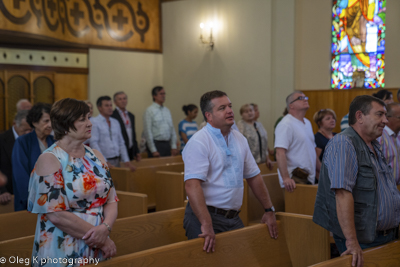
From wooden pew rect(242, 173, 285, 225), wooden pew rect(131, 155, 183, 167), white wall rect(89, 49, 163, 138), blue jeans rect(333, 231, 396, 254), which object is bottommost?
wooden pew rect(242, 173, 285, 225)

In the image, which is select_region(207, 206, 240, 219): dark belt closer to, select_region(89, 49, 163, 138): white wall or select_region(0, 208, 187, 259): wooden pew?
select_region(0, 208, 187, 259): wooden pew

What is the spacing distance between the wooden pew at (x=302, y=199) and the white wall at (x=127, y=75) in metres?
5.24

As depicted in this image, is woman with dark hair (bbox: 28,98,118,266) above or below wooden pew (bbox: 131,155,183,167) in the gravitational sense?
above

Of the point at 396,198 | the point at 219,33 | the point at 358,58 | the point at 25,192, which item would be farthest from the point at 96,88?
the point at 396,198

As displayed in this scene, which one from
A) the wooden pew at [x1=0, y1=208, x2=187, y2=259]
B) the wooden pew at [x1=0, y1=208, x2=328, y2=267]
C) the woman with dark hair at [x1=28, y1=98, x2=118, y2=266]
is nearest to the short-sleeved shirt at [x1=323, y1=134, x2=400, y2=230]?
the wooden pew at [x1=0, y1=208, x2=328, y2=267]

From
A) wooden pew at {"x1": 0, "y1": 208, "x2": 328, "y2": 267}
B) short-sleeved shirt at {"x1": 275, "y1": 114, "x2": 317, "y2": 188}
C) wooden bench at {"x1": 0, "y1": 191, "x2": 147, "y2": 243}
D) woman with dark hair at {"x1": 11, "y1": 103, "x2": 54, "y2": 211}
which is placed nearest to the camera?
wooden pew at {"x1": 0, "y1": 208, "x2": 328, "y2": 267}

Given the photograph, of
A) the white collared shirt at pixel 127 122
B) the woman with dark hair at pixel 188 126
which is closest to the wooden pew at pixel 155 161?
the white collared shirt at pixel 127 122

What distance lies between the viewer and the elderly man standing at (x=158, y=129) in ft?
23.3

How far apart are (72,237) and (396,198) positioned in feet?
5.46

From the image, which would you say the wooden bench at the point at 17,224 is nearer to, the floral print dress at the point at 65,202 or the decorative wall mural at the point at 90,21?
the floral print dress at the point at 65,202

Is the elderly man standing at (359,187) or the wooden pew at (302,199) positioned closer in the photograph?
the elderly man standing at (359,187)

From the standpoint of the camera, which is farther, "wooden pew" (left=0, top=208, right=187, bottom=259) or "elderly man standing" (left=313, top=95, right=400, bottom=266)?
"wooden pew" (left=0, top=208, right=187, bottom=259)

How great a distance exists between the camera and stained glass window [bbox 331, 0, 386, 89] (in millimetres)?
7926

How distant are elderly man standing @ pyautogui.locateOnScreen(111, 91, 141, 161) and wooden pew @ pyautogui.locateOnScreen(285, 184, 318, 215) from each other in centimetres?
278
